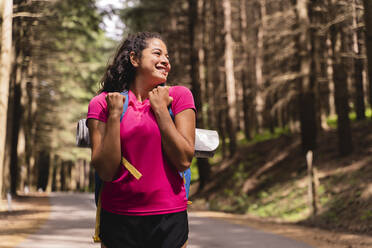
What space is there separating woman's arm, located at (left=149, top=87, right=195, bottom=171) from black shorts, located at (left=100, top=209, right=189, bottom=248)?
265mm

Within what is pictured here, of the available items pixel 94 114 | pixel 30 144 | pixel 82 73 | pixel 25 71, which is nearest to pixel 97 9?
pixel 25 71

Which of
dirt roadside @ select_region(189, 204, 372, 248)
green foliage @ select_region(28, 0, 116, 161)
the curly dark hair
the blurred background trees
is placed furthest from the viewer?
green foliage @ select_region(28, 0, 116, 161)

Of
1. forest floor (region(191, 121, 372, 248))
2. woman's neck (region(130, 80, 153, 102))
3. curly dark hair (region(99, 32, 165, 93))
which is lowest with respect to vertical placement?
forest floor (region(191, 121, 372, 248))

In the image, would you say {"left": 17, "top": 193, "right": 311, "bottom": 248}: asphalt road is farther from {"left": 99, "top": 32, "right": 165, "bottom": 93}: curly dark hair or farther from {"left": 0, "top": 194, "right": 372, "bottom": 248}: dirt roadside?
{"left": 99, "top": 32, "right": 165, "bottom": 93}: curly dark hair

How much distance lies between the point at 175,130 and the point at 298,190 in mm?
16464

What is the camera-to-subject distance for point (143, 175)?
7.48ft

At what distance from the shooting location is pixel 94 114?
2357mm

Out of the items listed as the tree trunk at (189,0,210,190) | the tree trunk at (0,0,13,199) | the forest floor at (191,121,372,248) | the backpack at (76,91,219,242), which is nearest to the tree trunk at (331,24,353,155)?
the forest floor at (191,121,372,248)

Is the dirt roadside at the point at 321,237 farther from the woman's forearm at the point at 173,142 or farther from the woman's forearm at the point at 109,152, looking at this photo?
the woman's forearm at the point at 109,152

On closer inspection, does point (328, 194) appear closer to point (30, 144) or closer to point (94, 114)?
point (94, 114)

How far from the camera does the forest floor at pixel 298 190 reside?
12584mm

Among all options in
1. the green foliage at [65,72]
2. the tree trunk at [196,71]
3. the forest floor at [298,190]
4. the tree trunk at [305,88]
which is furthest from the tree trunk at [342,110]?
the green foliage at [65,72]

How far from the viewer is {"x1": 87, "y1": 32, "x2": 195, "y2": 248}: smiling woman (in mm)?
2254

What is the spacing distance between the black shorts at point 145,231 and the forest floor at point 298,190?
816cm
